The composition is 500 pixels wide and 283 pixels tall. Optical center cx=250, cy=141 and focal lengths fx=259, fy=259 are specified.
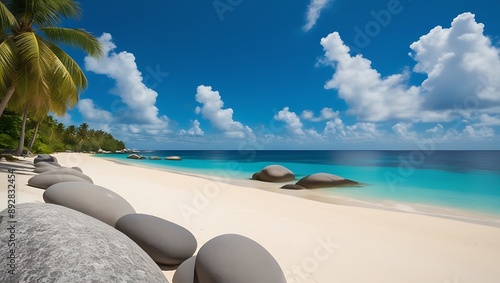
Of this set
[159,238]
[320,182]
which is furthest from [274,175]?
[159,238]

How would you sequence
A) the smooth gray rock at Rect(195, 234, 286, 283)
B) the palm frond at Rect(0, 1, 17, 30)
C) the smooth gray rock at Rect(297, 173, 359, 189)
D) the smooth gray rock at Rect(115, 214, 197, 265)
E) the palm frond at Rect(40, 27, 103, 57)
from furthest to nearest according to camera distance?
the smooth gray rock at Rect(297, 173, 359, 189), the palm frond at Rect(40, 27, 103, 57), the palm frond at Rect(0, 1, 17, 30), the smooth gray rock at Rect(115, 214, 197, 265), the smooth gray rock at Rect(195, 234, 286, 283)

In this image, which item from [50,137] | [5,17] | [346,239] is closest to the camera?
[346,239]

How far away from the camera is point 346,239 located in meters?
5.77

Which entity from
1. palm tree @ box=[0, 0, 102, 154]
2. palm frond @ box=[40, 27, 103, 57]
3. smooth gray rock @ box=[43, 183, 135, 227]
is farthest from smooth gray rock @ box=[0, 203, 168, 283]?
palm frond @ box=[40, 27, 103, 57]

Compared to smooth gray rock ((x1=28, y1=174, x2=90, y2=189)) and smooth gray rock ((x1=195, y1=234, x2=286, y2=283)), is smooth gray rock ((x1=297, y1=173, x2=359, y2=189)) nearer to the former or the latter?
smooth gray rock ((x1=28, y1=174, x2=90, y2=189))

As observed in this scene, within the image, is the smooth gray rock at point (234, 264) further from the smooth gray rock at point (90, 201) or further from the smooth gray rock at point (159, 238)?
the smooth gray rock at point (90, 201)

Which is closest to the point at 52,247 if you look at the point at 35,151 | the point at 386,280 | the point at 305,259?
the point at 305,259

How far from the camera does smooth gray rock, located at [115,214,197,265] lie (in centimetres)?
347

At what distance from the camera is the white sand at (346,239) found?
14.0 ft

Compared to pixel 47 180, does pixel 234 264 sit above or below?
below

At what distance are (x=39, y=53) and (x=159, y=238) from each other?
40.6 ft

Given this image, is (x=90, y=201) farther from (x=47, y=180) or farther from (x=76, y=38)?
(x=76, y=38)

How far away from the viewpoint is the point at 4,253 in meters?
2.09

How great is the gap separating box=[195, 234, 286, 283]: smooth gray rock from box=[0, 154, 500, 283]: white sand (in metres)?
0.96
